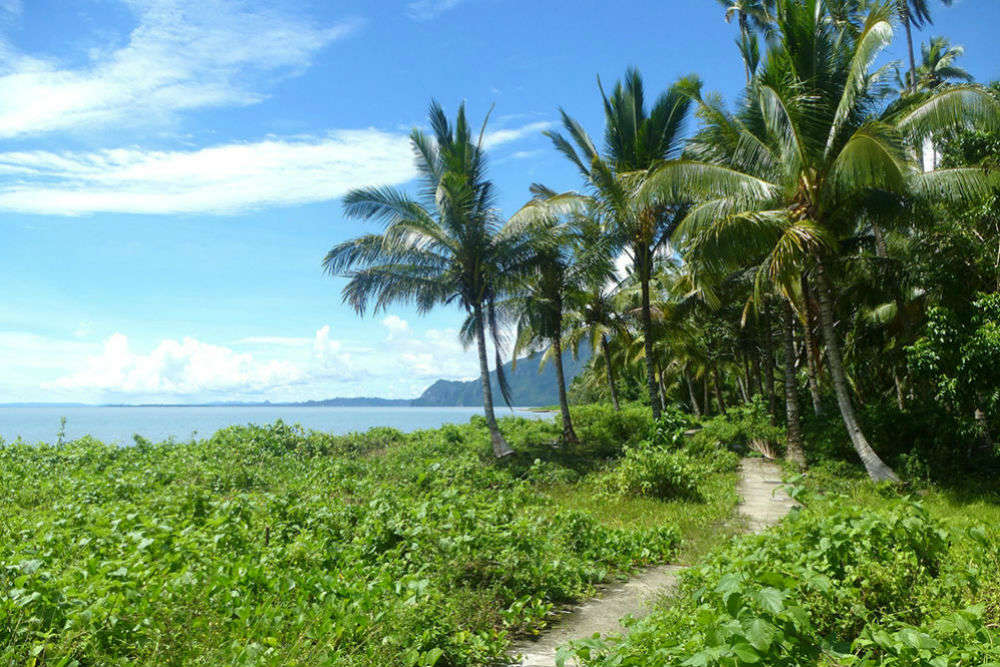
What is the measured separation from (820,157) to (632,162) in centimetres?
644

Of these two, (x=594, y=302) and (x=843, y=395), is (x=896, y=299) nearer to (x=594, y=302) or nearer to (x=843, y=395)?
(x=843, y=395)

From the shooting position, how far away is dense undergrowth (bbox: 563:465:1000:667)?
9.87 feet

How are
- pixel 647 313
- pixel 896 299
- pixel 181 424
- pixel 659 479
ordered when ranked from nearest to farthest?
pixel 659 479
pixel 896 299
pixel 647 313
pixel 181 424

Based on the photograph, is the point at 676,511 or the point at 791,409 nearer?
the point at 676,511

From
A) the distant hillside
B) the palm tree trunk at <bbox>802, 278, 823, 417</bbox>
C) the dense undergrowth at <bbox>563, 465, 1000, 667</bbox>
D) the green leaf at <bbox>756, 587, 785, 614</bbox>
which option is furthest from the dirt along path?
the distant hillside

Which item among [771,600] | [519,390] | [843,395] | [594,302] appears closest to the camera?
[771,600]

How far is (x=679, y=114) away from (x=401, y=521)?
50.6 feet

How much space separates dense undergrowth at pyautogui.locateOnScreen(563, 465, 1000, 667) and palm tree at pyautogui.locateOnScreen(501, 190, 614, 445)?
12846 mm

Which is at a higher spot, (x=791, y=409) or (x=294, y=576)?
(x=791, y=409)

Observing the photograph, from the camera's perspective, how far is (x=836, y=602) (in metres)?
4.24

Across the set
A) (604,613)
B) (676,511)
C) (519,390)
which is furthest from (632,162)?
(519,390)

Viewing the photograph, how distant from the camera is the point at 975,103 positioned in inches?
415

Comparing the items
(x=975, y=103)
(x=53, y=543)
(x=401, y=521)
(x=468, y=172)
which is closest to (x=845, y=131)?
(x=975, y=103)

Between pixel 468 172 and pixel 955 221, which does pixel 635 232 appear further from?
pixel 955 221
